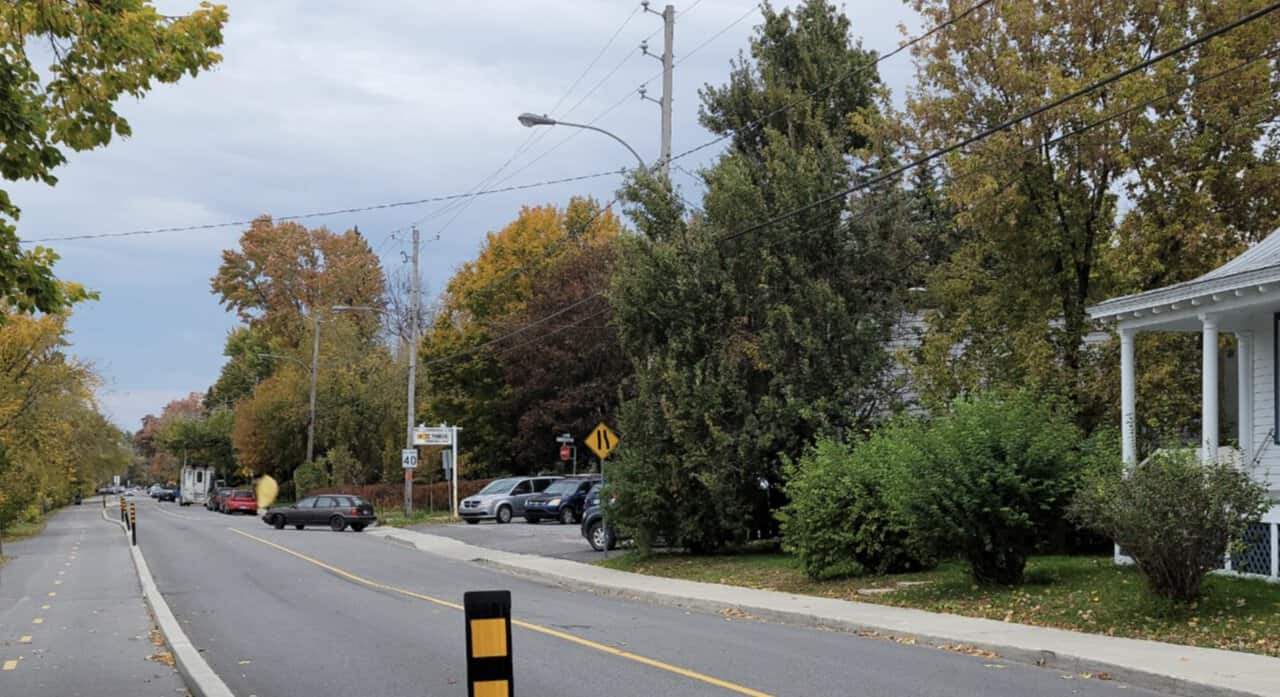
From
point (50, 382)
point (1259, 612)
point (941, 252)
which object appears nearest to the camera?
point (1259, 612)

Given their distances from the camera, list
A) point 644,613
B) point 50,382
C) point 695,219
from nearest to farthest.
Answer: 1. point 644,613
2. point 695,219
3. point 50,382

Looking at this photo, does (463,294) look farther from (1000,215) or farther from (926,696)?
(926,696)

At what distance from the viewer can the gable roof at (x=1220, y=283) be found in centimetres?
1606

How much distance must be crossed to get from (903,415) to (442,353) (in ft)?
147

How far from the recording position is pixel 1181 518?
1327 cm

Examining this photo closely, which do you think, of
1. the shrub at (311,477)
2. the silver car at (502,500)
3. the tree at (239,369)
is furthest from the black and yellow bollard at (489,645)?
the tree at (239,369)

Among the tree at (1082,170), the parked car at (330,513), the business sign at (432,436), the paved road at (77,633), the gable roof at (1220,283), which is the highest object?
the tree at (1082,170)

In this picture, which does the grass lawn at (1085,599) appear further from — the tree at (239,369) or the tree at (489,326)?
the tree at (239,369)

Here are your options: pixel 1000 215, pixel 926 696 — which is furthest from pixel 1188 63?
pixel 926 696

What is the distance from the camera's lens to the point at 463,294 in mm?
63281

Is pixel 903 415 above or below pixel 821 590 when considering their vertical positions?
above

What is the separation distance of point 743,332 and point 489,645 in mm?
18998

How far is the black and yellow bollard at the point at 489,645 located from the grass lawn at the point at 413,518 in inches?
1610

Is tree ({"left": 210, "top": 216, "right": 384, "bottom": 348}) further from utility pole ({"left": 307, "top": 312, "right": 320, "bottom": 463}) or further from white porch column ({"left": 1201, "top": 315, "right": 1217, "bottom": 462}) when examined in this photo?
white porch column ({"left": 1201, "top": 315, "right": 1217, "bottom": 462})
